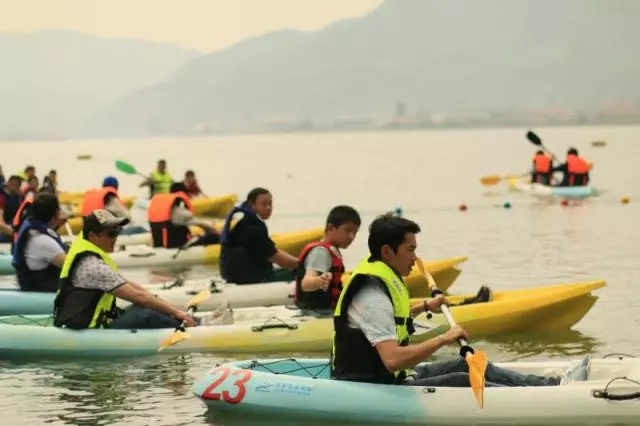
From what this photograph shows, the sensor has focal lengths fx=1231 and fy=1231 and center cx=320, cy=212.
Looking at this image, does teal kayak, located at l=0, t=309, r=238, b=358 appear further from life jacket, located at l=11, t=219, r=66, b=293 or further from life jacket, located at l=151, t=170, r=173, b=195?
life jacket, located at l=151, t=170, r=173, b=195

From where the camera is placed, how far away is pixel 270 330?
12242 millimetres

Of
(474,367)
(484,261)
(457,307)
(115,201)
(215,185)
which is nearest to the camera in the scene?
(474,367)

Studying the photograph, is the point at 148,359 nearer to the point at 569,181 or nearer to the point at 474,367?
the point at 474,367

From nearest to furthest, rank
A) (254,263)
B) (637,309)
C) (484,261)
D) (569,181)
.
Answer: (254,263) → (637,309) → (484,261) → (569,181)

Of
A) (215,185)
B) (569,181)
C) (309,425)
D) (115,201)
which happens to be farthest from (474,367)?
(215,185)

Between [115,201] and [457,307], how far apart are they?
23.7 feet

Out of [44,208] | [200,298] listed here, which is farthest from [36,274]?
[200,298]

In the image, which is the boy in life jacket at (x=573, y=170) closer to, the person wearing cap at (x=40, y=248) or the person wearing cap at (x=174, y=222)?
the person wearing cap at (x=174, y=222)

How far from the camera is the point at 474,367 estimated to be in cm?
852

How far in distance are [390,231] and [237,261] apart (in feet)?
20.6

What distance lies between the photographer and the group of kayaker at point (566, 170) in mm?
32062

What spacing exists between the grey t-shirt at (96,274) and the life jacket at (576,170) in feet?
73.0

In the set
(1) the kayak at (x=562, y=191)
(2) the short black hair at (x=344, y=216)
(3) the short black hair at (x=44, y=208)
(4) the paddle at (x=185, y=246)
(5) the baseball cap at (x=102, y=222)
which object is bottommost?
(4) the paddle at (x=185, y=246)

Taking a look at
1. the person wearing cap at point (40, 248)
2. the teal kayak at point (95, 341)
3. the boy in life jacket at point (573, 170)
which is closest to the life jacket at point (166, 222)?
the person wearing cap at point (40, 248)
